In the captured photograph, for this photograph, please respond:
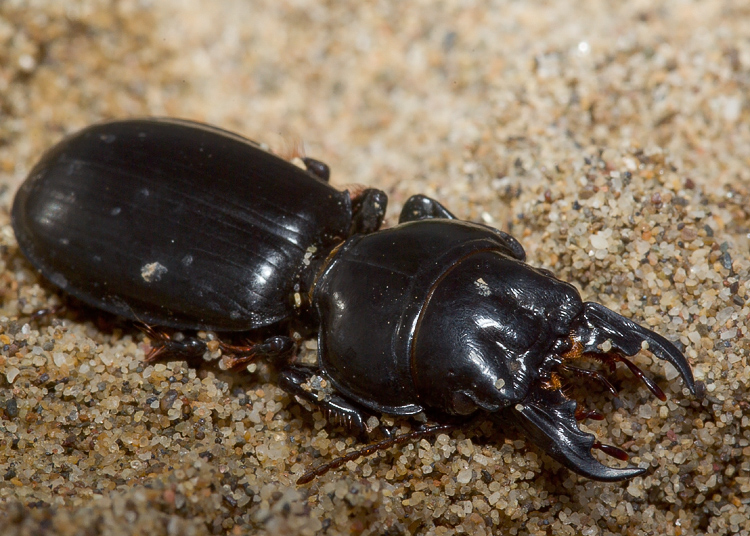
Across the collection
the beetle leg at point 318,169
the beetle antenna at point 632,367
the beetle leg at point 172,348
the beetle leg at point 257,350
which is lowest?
the beetle leg at point 172,348

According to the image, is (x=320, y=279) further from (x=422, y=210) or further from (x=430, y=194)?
(x=430, y=194)

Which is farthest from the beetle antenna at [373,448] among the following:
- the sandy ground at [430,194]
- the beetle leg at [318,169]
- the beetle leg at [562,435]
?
the beetle leg at [318,169]

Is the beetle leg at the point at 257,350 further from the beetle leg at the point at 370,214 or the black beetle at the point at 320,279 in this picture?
the beetle leg at the point at 370,214

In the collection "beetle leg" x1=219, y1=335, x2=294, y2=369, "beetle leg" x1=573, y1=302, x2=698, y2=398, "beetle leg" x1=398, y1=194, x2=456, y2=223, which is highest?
"beetle leg" x1=573, y1=302, x2=698, y2=398

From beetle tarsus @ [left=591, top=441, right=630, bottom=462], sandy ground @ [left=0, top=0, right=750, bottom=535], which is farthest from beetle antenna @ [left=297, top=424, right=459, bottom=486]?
Answer: beetle tarsus @ [left=591, top=441, right=630, bottom=462]

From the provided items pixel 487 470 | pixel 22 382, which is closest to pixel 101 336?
pixel 22 382

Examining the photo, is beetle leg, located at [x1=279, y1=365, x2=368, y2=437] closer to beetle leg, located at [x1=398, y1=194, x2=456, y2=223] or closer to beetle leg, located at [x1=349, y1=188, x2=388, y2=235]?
beetle leg, located at [x1=349, y1=188, x2=388, y2=235]

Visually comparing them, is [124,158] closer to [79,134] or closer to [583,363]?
[79,134]
